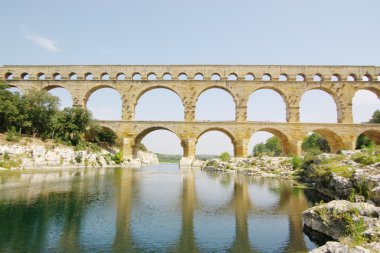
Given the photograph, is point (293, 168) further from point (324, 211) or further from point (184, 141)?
point (324, 211)

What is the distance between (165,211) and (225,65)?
3075cm

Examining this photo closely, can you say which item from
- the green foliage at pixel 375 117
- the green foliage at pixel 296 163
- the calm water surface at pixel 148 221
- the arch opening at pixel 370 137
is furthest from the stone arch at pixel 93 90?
the green foliage at pixel 375 117

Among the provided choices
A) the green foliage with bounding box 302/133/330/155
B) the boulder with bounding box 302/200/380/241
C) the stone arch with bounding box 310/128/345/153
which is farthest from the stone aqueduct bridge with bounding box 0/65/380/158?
the boulder with bounding box 302/200/380/241

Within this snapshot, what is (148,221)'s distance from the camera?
902 cm

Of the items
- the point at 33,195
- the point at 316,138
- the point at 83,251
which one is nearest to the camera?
the point at 83,251

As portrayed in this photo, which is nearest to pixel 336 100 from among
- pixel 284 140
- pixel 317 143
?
pixel 284 140

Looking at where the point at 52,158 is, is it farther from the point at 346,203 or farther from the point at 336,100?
the point at 336,100

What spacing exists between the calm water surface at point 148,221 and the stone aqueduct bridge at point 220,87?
21.8 meters

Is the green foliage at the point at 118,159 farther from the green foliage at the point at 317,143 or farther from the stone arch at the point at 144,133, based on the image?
the green foliage at the point at 317,143

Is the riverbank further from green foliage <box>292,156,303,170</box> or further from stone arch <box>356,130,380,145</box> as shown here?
stone arch <box>356,130,380,145</box>

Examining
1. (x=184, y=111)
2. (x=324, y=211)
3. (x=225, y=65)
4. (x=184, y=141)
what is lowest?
(x=324, y=211)

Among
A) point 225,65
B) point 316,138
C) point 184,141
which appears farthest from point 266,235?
point 316,138

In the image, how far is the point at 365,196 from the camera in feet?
33.8

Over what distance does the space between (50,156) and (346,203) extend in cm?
2919
